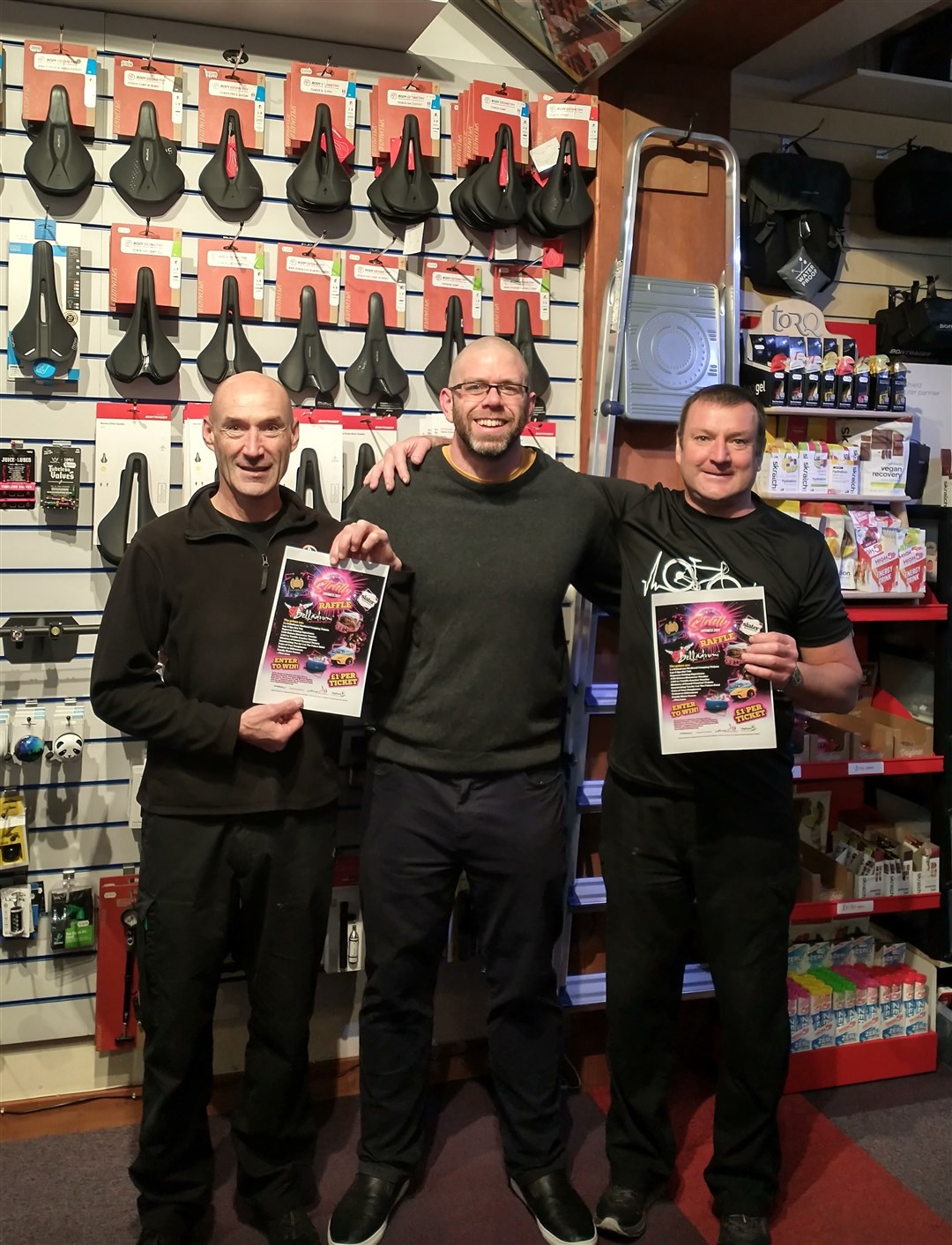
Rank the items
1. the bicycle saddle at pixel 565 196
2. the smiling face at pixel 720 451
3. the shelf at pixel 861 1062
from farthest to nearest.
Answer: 1. the shelf at pixel 861 1062
2. the bicycle saddle at pixel 565 196
3. the smiling face at pixel 720 451

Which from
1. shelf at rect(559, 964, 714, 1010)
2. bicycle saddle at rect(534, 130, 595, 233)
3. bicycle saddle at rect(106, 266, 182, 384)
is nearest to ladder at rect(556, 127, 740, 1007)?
shelf at rect(559, 964, 714, 1010)

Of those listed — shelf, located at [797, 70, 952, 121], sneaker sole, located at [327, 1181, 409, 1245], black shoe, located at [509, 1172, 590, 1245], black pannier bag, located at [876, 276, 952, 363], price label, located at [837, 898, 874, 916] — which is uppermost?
shelf, located at [797, 70, 952, 121]

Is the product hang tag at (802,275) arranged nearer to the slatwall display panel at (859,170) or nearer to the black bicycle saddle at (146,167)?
the slatwall display panel at (859,170)

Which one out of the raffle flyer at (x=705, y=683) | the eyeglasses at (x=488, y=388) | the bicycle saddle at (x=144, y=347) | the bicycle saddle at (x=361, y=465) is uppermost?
the bicycle saddle at (x=144, y=347)

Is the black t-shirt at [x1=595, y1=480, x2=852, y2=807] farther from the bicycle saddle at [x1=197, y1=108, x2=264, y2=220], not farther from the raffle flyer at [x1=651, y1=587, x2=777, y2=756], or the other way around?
the bicycle saddle at [x1=197, y1=108, x2=264, y2=220]

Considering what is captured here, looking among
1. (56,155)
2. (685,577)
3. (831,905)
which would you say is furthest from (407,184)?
(831,905)

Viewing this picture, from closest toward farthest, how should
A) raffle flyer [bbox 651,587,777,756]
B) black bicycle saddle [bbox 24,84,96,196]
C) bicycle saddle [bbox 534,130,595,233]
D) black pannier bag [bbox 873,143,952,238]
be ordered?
raffle flyer [bbox 651,587,777,756] → black bicycle saddle [bbox 24,84,96,196] → bicycle saddle [bbox 534,130,595,233] → black pannier bag [bbox 873,143,952,238]

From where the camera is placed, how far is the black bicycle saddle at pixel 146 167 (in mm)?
2701

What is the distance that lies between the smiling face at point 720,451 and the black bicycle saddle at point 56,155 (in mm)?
1770

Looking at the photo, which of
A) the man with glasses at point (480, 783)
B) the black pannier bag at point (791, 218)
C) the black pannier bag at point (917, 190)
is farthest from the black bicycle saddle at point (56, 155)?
the black pannier bag at point (917, 190)

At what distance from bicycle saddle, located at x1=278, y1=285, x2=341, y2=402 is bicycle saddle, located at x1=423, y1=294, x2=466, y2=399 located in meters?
0.30

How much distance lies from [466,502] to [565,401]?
0.95 meters

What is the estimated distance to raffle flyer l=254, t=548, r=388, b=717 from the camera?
2.14m

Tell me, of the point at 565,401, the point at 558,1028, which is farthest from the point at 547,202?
the point at 558,1028
